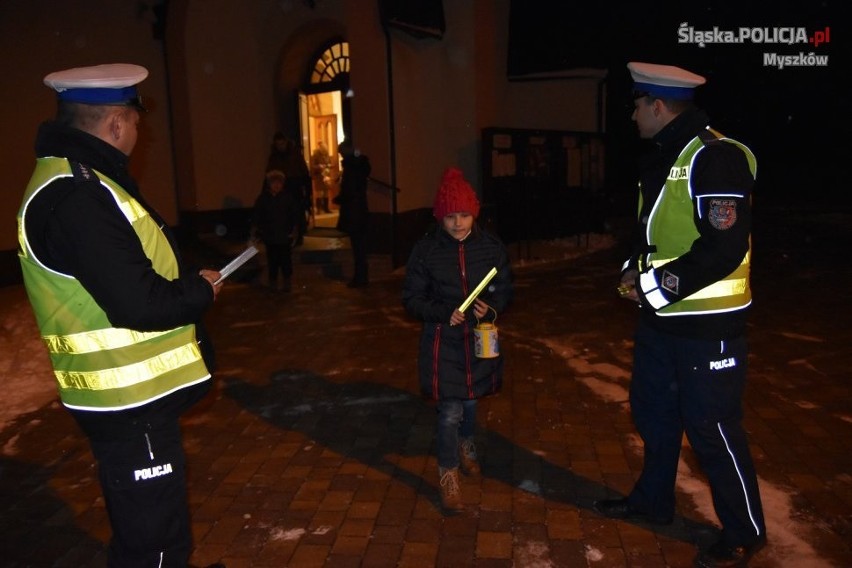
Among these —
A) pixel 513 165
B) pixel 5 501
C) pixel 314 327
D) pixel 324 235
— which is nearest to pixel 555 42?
pixel 513 165

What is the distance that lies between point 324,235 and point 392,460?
820cm

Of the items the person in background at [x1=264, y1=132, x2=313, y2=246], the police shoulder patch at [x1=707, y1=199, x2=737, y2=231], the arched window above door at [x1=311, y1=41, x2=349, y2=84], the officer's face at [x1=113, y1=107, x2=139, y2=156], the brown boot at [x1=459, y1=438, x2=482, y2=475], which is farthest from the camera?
the arched window above door at [x1=311, y1=41, x2=349, y2=84]

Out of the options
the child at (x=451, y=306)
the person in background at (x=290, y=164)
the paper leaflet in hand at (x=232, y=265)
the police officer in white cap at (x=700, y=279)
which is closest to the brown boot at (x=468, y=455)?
the child at (x=451, y=306)

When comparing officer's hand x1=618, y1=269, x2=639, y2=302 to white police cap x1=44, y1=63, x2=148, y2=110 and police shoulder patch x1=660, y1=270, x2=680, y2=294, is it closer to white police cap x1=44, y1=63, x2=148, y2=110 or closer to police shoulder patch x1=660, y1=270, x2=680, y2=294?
police shoulder patch x1=660, y1=270, x2=680, y2=294

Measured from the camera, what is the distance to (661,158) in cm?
309

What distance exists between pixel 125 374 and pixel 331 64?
1248cm

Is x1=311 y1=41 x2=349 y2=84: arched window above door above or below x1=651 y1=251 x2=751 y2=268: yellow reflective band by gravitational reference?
above

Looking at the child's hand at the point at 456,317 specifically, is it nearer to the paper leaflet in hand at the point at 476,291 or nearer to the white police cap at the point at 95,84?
the paper leaflet in hand at the point at 476,291

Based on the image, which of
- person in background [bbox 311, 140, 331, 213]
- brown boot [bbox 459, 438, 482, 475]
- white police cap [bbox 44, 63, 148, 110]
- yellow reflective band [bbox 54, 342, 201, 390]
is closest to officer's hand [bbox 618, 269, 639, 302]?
brown boot [bbox 459, 438, 482, 475]

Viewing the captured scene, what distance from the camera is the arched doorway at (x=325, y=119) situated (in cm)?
1383

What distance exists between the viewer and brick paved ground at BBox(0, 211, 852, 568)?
3428 mm

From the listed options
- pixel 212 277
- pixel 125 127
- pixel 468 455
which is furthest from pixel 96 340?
pixel 468 455

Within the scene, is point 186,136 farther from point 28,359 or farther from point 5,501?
point 5,501

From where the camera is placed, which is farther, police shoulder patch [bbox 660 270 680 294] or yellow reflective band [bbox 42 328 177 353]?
police shoulder patch [bbox 660 270 680 294]
